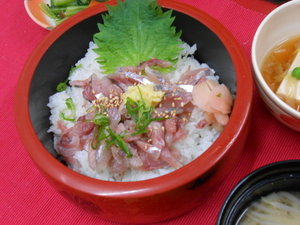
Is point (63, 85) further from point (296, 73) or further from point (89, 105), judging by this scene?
point (296, 73)

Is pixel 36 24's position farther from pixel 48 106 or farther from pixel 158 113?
pixel 158 113

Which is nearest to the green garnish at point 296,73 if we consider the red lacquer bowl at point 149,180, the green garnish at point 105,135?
the red lacquer bowl at point 149,180

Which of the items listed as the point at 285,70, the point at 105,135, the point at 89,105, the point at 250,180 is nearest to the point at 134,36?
the point at 89,105

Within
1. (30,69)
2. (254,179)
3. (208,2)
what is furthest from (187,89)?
(208,2)

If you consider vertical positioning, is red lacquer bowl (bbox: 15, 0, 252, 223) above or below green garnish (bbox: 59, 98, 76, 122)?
above

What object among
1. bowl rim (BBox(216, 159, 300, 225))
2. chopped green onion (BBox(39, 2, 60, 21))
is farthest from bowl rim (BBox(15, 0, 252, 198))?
chopped green onion (BBox(39, 2, 60, 21))

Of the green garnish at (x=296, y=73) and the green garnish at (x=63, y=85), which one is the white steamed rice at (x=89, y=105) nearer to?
the green garnish at (x=63, y=85)

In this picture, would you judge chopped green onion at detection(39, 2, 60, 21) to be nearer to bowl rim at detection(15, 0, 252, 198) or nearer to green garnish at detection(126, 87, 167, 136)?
bowl rim at detection(15, 0, 252, 198)
